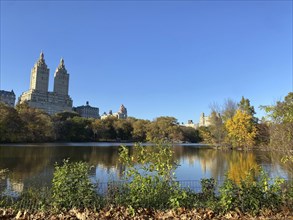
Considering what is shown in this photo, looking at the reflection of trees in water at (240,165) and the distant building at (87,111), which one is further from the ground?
the distant building at (87,111)

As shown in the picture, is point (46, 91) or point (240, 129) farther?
point (46, 91)

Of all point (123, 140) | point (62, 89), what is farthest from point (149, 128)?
point (62, 89)

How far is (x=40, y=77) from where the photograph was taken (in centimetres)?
15875

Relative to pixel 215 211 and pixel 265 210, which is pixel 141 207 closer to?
pixel 215 211

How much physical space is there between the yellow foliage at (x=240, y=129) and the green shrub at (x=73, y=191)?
45.6 meters

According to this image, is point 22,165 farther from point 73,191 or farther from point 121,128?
point 121,128

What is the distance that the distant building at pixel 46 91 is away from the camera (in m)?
145

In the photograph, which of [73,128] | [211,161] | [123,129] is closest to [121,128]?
[123,129]

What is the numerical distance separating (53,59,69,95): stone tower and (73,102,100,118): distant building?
12.7 metres

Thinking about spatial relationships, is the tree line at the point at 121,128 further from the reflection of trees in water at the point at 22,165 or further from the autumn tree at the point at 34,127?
the reflection of trees in water at the point at 22,165

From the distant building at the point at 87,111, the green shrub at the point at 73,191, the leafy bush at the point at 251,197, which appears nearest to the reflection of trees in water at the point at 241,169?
the leafy bush at the point at 251,197

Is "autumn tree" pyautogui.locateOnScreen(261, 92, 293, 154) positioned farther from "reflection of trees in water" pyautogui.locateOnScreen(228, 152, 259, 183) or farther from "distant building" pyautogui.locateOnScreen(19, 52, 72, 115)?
"distant building" pyautogui.locateOnScreen(19, 52, 72, 115)

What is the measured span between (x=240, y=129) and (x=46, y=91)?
417ft

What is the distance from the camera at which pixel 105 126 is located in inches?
3349
